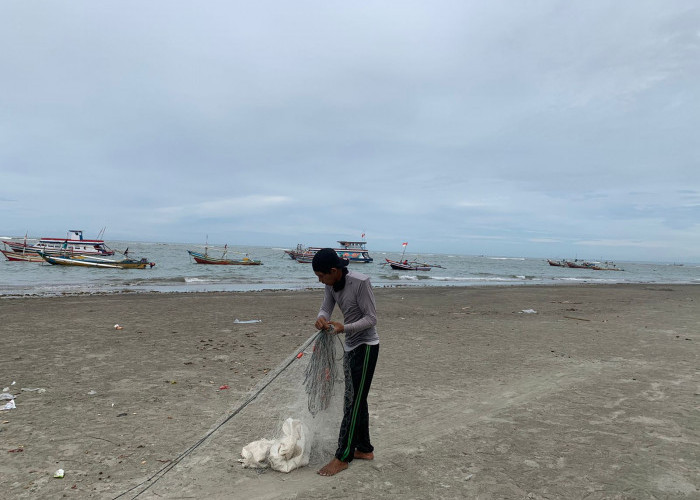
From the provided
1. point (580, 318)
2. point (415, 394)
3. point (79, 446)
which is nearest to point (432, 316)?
point (580, 318)

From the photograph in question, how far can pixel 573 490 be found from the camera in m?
3.43

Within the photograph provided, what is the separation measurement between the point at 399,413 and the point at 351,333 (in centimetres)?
199

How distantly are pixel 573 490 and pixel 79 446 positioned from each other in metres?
4.26

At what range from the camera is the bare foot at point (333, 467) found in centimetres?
360

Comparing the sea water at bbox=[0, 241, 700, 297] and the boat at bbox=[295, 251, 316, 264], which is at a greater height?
the boat at bbox=[295, 251, 316, 264]

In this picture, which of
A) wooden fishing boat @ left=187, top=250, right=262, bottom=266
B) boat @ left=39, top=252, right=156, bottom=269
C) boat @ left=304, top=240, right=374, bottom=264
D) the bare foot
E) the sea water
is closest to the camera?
the bare foot

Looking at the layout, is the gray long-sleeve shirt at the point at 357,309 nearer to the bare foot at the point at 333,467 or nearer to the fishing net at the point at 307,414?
the fishing net at the point at 307,414

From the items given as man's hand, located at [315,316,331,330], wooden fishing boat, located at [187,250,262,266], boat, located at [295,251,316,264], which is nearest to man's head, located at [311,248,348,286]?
man's hand, located at [315,316,331,330]

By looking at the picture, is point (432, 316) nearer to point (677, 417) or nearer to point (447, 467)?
point (677, 417)

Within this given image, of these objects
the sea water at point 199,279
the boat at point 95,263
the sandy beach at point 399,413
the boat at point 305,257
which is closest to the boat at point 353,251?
the boat at point 305,257

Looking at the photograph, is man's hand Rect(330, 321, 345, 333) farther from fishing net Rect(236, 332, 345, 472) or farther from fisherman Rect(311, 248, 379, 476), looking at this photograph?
fishing net Rect(236, 332, 345, 472)

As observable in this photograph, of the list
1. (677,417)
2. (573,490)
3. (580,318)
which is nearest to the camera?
(573,490)

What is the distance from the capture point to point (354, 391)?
3668 mm

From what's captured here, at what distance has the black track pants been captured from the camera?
3.65 meters
